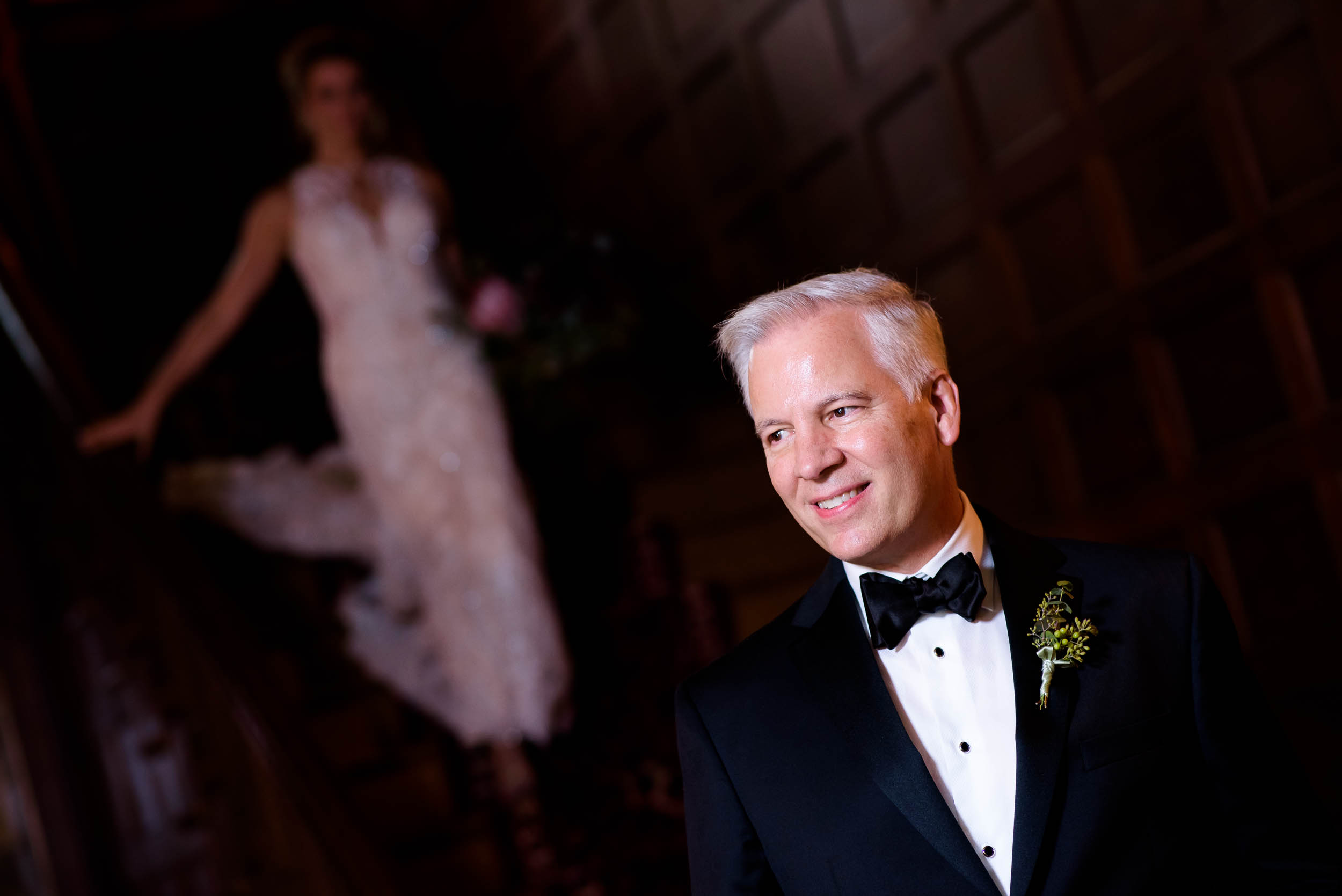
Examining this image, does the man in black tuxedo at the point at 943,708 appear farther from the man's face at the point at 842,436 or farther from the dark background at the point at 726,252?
the dark background at the point at 726,252

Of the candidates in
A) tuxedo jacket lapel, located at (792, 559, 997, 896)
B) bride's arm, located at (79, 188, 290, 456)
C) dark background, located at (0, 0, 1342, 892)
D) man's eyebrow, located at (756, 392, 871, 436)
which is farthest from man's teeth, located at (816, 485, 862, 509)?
bride's arm, located at (79, 188, 290, 456)

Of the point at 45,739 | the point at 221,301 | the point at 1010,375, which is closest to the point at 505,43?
the point at 221,301

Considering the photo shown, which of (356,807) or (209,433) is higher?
(209,433)

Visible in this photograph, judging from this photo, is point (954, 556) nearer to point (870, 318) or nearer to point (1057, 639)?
point (1057, 639)

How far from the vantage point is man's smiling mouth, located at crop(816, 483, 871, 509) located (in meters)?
1.48

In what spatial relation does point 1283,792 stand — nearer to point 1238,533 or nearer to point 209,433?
point 1238,533

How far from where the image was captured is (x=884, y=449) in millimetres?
1470

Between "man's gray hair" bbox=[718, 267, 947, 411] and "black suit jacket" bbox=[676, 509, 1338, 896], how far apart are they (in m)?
0.29

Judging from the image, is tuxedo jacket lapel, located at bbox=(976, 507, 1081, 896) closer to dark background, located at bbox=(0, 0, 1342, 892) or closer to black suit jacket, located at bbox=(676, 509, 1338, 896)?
black suit jacket, located at bbox=(676, 509, 1338, 896)

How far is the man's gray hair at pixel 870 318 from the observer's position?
1505mm

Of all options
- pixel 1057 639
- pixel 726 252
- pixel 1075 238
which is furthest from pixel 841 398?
pixel 726 252

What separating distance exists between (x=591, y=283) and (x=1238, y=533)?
2.55 m

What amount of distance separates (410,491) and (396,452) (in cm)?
15

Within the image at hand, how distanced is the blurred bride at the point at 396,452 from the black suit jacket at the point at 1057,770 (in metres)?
2.47
